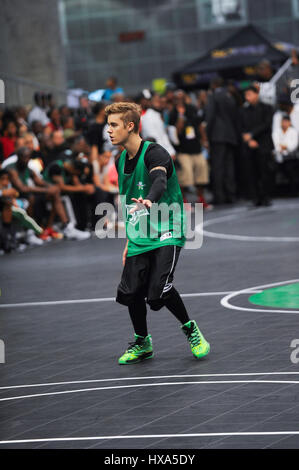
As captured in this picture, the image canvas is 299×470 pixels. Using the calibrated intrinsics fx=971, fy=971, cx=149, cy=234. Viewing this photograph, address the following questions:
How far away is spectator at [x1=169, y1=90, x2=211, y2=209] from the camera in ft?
62.3

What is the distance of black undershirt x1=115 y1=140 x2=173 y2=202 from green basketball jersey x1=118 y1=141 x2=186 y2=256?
0.12 ft

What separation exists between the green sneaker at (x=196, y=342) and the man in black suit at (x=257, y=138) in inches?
457

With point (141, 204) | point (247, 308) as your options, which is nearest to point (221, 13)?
point (247, 308)

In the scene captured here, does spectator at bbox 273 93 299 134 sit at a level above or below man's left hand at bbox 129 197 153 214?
below

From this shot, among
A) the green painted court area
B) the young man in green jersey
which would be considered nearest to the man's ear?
the young man in green jersey

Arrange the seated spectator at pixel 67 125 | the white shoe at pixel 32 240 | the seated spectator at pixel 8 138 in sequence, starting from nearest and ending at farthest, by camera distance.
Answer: the white shoe at pixel 32 240
the seated spectator at pixel 8 138
the seated spectator at pixel 67 125

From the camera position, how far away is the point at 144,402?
5648 mm

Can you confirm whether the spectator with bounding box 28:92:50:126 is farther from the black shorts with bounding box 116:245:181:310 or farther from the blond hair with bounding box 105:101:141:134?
the black shorts with bounding box 116:245:181:310

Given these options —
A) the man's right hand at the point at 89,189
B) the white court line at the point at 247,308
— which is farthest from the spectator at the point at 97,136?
the white court line at the point at 247,308

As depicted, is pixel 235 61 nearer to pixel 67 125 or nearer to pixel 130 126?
pixel 67 125

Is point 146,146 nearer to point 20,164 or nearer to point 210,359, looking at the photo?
point 210,359

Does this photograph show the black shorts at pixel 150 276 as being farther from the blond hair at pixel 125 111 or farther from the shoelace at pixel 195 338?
the blond hair at pixel 125 111

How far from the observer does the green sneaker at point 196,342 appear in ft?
21.9

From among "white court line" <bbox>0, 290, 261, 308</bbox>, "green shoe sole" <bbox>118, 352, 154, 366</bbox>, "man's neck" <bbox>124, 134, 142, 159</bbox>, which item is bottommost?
"white court line" <bbox>0, 290, 261, 308</bbox>
